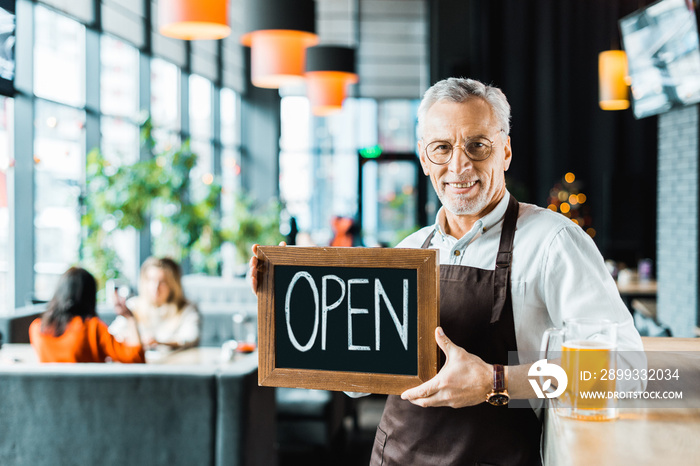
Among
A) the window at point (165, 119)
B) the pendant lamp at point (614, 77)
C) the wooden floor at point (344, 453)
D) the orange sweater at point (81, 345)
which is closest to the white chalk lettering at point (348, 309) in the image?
the orange sweater at point (81, 345)

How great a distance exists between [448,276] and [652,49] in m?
4.22

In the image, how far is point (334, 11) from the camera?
39.4ft

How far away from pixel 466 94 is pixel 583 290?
496 mm

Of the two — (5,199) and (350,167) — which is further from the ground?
(350,167)

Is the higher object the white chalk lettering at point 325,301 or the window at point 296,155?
the window at point 296,155

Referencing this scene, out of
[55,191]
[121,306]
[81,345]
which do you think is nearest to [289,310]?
[81,345]

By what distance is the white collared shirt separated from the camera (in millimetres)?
1411

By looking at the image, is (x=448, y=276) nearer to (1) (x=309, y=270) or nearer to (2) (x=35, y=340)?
(1) (x=309, y=270)

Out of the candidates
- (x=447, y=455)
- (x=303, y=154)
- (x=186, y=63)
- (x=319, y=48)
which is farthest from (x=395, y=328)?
(x=303, y=154)

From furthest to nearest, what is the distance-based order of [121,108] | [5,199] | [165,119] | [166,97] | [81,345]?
[166,97], [165,119], [121,108], [5,199], [81,345]

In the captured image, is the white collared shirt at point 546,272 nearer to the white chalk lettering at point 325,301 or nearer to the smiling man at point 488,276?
the smiling man at point 488,276

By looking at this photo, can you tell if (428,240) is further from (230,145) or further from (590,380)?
(230,145)

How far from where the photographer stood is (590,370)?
1268 millimetres

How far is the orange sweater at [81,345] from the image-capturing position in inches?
133
